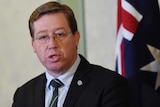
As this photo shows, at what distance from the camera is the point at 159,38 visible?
206 centimetres

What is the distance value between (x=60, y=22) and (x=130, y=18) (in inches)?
22.8

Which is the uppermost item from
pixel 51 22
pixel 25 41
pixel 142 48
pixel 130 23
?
pixel 51 22

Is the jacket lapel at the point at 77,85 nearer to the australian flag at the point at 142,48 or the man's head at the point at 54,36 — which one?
the man's head at the point at 54,36

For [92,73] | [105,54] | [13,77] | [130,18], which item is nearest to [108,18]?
[105,54]

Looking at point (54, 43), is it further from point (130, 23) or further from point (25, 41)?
point (25, 41)

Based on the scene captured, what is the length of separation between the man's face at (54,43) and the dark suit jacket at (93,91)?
12 centimetres

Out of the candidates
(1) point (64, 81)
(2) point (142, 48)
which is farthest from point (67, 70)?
(2) point (142, 48)

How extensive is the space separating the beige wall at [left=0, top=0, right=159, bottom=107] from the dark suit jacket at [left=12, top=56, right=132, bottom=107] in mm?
937

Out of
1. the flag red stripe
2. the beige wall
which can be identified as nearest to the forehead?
the flag red stripe

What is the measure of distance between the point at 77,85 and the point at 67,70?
3.6 inches

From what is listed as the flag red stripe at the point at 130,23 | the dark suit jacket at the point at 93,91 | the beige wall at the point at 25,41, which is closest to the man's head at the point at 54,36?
the dark suit jacket at the point at 93,91

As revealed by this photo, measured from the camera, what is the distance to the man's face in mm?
1633

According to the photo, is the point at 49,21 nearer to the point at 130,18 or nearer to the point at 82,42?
the point at 130,18

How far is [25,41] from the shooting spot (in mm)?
3240
